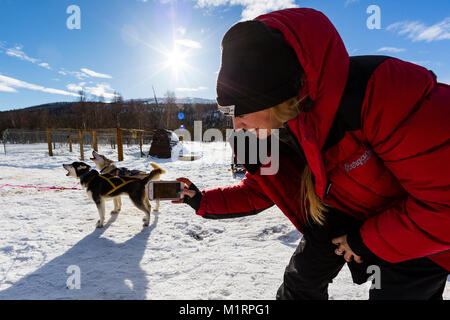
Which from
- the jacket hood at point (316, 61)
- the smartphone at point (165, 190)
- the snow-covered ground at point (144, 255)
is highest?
the jacket hood at point (316, 61)

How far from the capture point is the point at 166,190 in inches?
68.6

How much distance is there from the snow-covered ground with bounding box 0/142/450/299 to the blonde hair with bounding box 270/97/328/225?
47.8 inches

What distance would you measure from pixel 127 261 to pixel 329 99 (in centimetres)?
291

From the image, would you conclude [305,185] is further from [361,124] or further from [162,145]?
[162,145]

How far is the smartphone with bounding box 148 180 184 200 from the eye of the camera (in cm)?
166

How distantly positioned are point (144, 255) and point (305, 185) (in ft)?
8.25

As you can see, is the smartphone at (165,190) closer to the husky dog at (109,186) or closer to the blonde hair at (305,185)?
the blonde hair at (305,185)

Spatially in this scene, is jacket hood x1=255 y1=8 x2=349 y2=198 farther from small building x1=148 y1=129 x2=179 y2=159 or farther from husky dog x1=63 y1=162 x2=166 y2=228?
small building x1=148 y1=129 x2=179 y2=159

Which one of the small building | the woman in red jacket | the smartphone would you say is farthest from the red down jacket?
the small building

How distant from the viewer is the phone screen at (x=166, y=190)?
5.47 feet

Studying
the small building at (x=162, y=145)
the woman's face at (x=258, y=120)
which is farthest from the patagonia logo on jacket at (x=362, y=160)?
the small building at (x=162, y=145)

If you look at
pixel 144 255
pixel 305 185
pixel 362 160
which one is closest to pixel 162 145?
pixel 144 255

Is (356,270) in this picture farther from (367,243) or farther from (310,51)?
(310,51)
